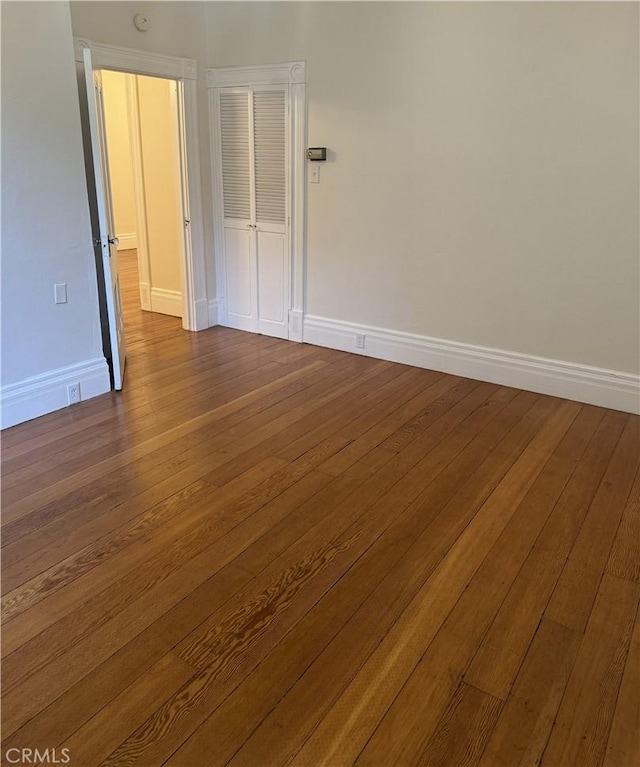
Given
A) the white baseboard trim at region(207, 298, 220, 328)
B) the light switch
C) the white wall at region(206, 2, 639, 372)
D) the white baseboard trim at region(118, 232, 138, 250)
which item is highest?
the white wall at region(206, 2, 639, 372)

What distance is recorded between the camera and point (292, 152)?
16.0ft

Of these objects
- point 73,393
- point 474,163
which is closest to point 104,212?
point 73,393

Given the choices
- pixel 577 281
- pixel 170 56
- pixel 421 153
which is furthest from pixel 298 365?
pixel 170 56

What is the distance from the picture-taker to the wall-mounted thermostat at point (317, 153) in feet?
15.4

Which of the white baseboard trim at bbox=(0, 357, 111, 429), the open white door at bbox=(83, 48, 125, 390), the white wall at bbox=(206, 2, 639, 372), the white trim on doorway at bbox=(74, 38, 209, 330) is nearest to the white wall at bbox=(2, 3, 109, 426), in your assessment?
the white baseboard trim at bbox=(0, 357, 111, 429)

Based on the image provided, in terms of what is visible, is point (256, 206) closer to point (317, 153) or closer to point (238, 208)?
point (238, 208)

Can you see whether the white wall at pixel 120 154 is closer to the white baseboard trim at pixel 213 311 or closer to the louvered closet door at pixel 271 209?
the white baseboard trim at pixel 213 311

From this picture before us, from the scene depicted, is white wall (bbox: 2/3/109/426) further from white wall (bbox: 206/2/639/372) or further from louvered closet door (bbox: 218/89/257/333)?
white wall (bbox: 206/2/639/372)

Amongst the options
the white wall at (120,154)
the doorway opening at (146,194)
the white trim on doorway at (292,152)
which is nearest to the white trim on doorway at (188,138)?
the doorway opening at (146,194)

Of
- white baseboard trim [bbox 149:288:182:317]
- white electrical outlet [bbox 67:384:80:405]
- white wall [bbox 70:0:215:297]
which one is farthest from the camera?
white baseboard trim [bbox 149:288:182:317]

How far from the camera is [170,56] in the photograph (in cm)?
477

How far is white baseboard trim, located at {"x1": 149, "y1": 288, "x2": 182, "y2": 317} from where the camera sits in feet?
19.8

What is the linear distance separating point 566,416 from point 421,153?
83.4 inches

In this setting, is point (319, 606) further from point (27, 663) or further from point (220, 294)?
point (220, 294)
